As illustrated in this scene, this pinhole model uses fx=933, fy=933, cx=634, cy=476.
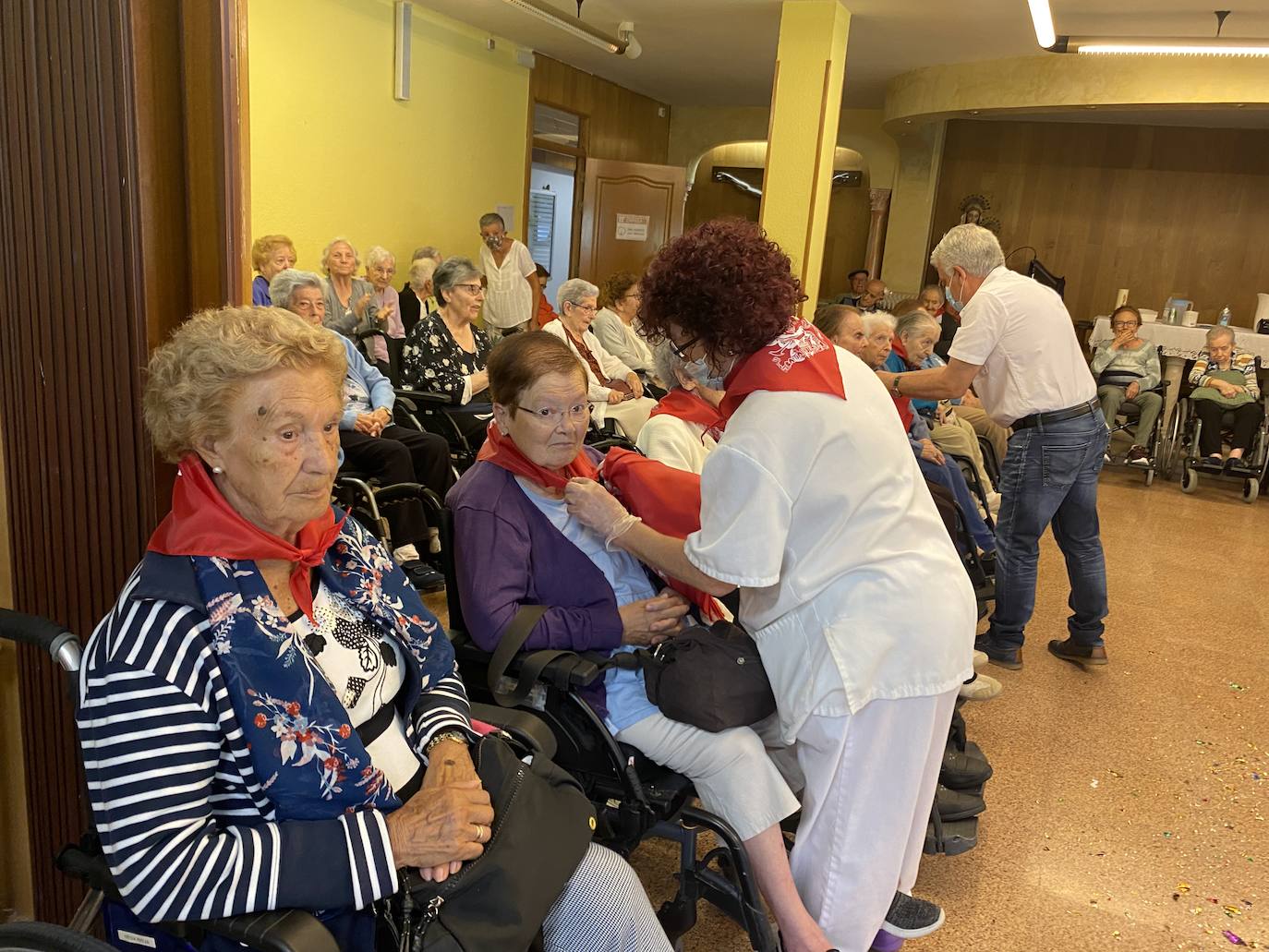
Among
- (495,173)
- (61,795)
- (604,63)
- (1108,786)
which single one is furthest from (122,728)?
(604,63)

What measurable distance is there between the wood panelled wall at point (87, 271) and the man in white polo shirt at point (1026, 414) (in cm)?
243

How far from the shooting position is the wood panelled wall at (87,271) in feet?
4.20

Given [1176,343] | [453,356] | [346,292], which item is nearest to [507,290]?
[346,292]

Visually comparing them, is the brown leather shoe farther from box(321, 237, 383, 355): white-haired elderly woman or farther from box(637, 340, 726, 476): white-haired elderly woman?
box(321, 237, 383, 355): white-haired elderly woman

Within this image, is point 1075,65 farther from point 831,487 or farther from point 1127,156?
point 831,487

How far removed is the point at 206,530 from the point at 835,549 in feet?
3.10

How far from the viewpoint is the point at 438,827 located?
1188 millimetres

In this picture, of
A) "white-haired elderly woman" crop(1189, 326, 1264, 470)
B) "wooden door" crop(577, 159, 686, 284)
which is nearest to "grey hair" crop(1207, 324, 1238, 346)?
"white-haired elderly woman" crop(1189, 326, 1264, 470)

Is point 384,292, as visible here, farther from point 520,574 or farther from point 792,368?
point 792,368

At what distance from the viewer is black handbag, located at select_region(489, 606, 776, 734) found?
1598 mm

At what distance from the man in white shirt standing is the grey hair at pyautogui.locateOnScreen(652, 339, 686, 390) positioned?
4.83 metres

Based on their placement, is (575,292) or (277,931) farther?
(575,292)

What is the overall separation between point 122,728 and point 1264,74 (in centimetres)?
779

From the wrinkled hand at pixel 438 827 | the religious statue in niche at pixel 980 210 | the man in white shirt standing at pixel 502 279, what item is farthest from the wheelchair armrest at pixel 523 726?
the religious statue in niche at pixel 980 210
